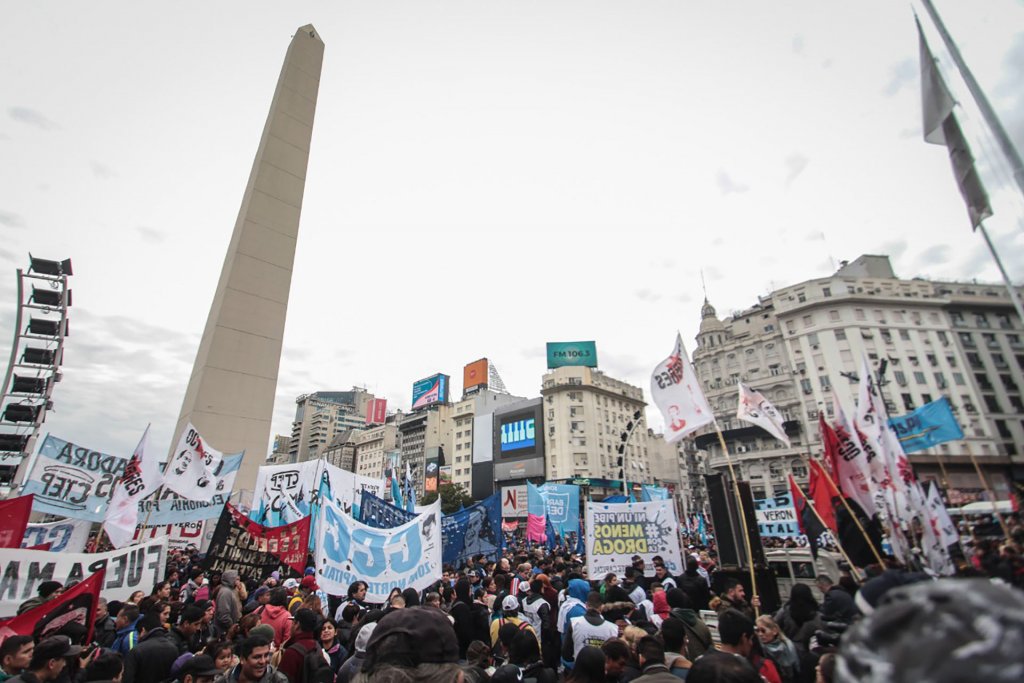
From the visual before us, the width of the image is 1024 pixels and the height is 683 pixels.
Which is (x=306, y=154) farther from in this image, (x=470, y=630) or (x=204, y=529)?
(x=470, y=630)

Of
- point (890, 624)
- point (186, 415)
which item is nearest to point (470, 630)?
point (890, 624)

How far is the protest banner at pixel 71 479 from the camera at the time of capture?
10078 millimetres

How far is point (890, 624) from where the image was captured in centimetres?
88

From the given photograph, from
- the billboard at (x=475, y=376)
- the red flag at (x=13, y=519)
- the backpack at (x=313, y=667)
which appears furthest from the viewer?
the billboard at (x=475, y=376)

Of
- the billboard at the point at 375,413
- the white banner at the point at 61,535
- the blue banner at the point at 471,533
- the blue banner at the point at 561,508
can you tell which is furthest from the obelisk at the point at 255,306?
the billboard at the point at 375,413

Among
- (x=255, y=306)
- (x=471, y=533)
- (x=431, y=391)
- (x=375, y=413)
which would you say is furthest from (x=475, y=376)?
(x=471, y=533)

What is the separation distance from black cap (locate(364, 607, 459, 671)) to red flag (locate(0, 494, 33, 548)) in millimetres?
7904

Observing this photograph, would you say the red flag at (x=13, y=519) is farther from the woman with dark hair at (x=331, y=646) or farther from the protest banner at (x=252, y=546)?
the woman with dark hair at (x=331, y=646)

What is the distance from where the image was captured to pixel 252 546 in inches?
330

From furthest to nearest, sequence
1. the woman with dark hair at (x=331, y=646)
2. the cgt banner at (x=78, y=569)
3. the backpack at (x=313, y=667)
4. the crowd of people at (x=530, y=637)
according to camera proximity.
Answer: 1. the cgt banner at (x=78, y=569)
2. the woman with dark hair at (x=331, y=646)
3. the backpack at (x=313, y=667)
4. the crowd of people at (x=530, y=637)

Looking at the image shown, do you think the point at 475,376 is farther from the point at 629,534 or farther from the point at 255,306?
the point at 629,534

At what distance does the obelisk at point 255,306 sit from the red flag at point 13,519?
41.0 ft

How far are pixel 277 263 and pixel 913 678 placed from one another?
25742 millimetres

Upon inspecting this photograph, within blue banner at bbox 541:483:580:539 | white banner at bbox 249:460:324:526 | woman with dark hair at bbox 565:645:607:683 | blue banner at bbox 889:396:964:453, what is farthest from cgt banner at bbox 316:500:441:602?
blue banner at bbox 889:396:964:453
